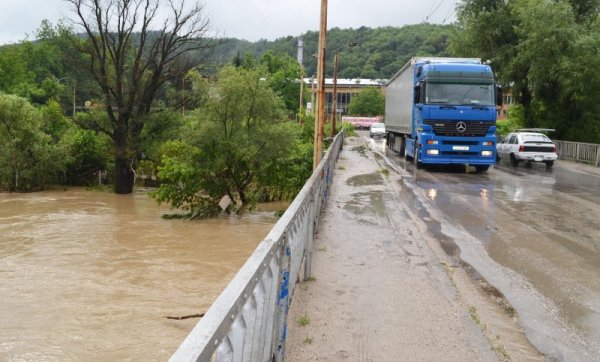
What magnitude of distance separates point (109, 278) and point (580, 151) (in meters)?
27.4

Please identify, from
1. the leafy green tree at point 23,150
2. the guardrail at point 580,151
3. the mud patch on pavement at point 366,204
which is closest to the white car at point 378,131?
the guardrail at point 580,151

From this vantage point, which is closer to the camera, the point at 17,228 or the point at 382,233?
the point at 382,233

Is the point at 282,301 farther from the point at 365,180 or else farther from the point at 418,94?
the point at 418,94

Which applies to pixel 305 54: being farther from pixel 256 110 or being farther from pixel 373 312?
pixel 373 312

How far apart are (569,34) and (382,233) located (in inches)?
1123

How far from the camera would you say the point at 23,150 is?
33.9 meters

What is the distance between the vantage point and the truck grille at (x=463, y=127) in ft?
68.5

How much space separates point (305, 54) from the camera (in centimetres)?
11762

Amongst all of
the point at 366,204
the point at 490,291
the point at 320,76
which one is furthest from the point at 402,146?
the point at 490,291

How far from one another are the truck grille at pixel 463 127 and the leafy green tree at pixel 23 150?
78.7ft

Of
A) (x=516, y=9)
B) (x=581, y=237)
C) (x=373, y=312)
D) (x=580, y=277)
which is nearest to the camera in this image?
(x=373, y=312)

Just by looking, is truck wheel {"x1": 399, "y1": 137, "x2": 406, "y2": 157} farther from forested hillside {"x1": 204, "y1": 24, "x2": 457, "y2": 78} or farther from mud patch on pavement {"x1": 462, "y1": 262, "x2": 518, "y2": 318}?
forested hillside {"x1": 204, "y1": 24, "x2": 457, "y2": 78}

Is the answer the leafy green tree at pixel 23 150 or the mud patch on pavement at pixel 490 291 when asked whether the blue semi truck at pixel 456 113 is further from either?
the leafy green tree at pixel 23 150

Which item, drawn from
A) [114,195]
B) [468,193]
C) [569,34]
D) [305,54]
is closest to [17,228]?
[114,195]
